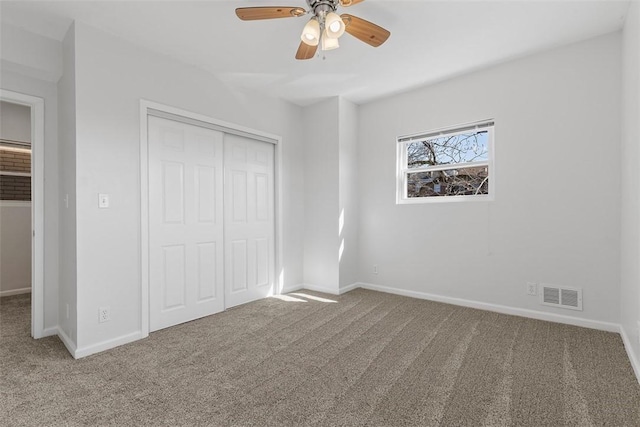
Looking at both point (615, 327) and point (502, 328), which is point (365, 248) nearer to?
point (502, 328)

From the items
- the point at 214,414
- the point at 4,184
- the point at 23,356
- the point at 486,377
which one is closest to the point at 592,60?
the point at 486,377

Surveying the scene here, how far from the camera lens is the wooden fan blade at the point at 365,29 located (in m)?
1.98

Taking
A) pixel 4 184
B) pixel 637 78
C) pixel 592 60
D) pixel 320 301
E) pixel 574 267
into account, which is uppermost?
pixel 592 60

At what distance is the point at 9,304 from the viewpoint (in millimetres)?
3562

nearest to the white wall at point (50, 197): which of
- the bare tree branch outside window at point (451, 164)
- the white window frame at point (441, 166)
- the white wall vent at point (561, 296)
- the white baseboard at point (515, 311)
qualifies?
the white baseboard at point (515, 311)

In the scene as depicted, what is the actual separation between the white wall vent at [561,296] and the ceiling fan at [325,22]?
2761 mm

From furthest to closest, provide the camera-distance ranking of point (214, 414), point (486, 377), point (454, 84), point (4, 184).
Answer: point (4, 184)
point (454, 84)
point (486, 377)
point (214, 414)

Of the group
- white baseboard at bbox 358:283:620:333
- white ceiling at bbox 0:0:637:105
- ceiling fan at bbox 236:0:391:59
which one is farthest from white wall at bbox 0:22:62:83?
white baseboard at bbox 358:283:620:333

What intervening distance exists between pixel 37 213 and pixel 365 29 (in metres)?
3.11

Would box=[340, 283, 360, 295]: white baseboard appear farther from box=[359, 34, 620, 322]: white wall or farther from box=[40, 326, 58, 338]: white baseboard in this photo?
box=[40, 326, 58, 338]: white baseboard

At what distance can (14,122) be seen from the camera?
404cm

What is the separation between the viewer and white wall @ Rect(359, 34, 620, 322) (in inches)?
104

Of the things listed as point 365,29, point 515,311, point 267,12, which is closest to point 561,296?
point 515,311

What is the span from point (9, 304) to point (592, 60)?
21.8ft
